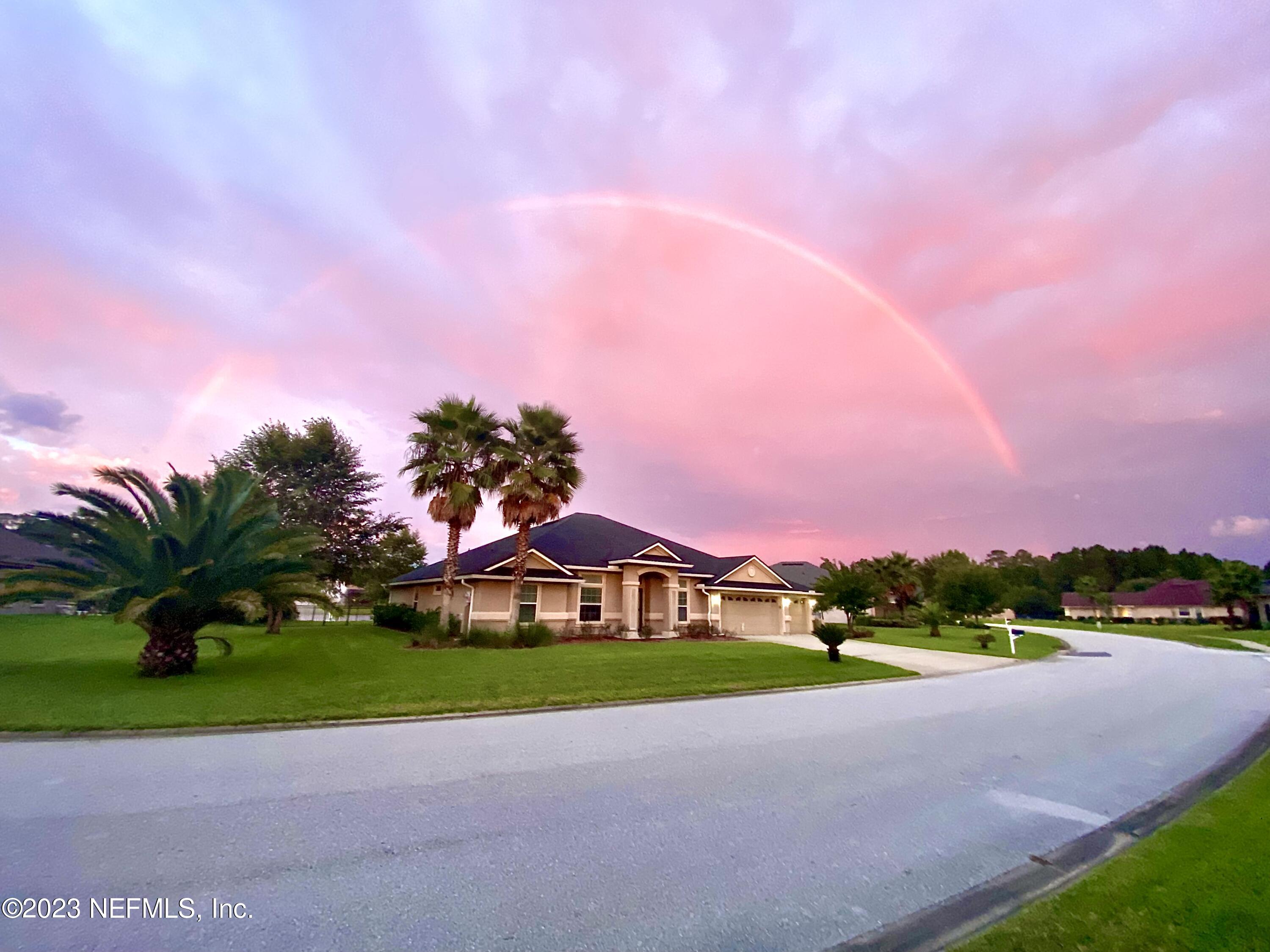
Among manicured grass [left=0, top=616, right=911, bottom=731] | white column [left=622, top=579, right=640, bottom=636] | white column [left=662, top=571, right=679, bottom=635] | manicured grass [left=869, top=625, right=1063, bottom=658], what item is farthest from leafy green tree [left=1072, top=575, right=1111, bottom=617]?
manicured grass [left=0, top=616, right=911, bottom=731]

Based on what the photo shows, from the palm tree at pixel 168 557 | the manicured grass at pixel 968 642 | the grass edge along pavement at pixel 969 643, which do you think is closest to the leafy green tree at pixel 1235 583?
the grass edge along pavement at pixel 969 643

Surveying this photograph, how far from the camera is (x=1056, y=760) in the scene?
28.5 ft

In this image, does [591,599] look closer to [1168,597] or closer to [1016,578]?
[1168,597]

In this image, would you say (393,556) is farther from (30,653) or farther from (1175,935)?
(1175,935)

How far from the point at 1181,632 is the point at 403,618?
6211 cm

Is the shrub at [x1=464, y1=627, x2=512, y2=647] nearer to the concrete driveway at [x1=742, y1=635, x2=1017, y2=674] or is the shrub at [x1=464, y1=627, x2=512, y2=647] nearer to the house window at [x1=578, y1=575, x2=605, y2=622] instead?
the house window at [x1=578, y1=575, x2=605, y2=622]

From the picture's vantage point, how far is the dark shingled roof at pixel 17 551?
3356cm

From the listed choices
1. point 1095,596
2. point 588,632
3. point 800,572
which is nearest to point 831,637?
point 588,632

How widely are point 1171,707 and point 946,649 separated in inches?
664

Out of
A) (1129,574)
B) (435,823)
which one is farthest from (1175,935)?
(1129,574)

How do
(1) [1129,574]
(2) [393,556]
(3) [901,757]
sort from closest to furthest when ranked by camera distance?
(3) [901,757]
(2) [393,556]
(1) [1129,574]

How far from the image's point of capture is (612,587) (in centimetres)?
3167

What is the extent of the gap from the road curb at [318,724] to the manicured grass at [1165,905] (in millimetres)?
8798

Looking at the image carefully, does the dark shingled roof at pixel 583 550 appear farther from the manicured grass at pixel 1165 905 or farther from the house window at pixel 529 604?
the manicured grass at pixel 1165 905
